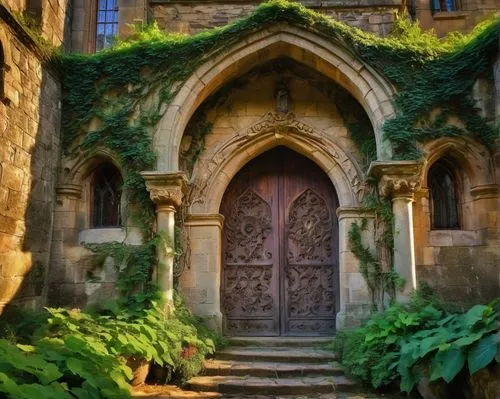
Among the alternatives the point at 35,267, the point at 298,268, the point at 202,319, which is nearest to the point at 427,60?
the point at 298,268

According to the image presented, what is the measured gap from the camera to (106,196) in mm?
7348

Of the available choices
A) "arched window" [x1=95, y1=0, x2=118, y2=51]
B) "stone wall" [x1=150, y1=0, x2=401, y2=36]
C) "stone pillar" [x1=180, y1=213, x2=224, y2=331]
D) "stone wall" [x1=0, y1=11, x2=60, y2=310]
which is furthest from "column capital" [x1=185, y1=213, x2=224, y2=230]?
"arched window" [x1=95, y1=0, x2=118, y2=51]

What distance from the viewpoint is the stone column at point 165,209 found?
21.6 ft

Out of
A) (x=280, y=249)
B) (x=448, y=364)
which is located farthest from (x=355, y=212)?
(x=448, y=364)

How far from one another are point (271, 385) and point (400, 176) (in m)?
3.12

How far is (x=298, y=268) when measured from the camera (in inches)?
298

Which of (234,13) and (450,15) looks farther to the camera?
(450,15)

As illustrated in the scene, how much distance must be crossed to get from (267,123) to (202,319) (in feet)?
10.0

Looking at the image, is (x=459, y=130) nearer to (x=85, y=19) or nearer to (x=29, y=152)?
(x=29, y=152)

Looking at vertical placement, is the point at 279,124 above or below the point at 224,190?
above

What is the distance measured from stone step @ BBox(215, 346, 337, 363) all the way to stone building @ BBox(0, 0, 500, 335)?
1.98 feet

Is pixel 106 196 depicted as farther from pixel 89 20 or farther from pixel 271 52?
pixel 89 20

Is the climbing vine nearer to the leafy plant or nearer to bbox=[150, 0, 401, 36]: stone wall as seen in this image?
the leafy plant

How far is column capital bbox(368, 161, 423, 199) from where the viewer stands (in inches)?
254
